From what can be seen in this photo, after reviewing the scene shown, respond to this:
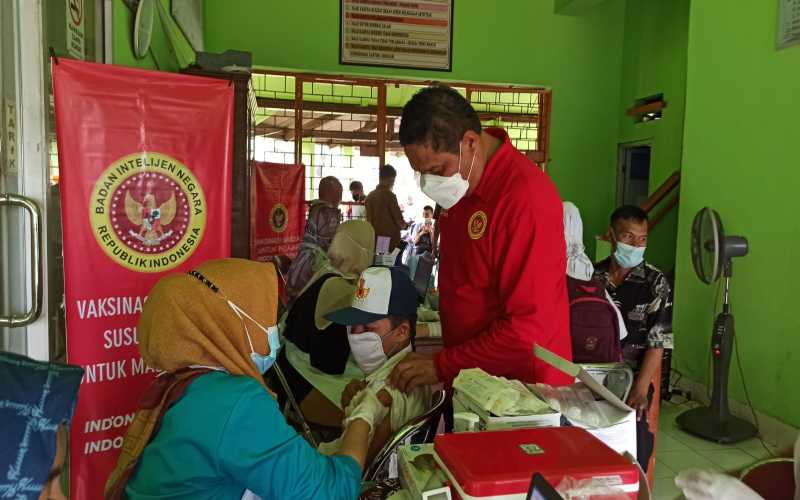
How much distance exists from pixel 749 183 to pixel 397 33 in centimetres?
392

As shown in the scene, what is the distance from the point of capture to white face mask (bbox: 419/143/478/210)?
1615 mm

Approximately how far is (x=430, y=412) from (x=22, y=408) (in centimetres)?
85

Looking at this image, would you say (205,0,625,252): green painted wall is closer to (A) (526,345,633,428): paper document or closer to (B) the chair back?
(B) the chair back

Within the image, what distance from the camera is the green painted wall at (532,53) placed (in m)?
6.04

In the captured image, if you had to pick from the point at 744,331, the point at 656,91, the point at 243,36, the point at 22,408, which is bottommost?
the point at 744,331

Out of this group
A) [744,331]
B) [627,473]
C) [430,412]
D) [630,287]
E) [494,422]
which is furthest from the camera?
[744,331]

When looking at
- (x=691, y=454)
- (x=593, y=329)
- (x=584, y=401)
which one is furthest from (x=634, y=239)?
(x=584, y=401)

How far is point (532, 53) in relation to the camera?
6617 mm

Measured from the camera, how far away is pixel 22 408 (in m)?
1.09

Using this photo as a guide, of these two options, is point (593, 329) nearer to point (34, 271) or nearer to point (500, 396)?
point (500, 396)

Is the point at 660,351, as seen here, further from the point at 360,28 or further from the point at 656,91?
the point at 360,28

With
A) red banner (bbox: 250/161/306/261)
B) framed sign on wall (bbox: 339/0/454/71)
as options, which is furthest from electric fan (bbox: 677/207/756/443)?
framed sign on wall (bbox: 339/0/454/71)

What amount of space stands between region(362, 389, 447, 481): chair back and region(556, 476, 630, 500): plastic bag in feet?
2.00

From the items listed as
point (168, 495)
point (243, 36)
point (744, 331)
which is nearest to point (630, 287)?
point (744, 331)
